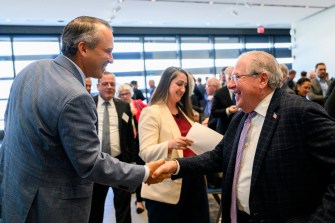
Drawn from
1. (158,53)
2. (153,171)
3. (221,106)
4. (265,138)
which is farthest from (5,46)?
(265,138)

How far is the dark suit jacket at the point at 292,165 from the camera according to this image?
3.96 feet

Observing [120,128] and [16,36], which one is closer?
[120,128]

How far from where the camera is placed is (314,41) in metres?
10.8

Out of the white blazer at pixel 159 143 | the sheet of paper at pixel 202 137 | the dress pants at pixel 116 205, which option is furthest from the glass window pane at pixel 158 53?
the sheet of paper at pixel 202 137

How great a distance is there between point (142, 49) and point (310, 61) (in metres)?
6.43

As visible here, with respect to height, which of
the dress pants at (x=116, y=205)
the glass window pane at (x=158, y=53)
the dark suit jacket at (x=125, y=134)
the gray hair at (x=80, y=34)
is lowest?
the dress pants at (x=116, y=205)

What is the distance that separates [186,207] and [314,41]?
1068 cm

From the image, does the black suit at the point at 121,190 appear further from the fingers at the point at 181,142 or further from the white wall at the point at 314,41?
the white wall at the point at 314,41

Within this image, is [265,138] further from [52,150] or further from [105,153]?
[52,150]

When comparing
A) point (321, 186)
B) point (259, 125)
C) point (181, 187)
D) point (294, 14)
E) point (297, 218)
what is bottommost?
point (181, 187)

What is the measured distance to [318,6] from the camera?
31.3 feet

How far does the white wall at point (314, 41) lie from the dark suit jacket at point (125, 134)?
29.9 feet

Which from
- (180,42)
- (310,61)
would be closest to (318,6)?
(310,61)

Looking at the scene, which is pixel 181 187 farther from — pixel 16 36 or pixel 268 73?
pixel 16 36
